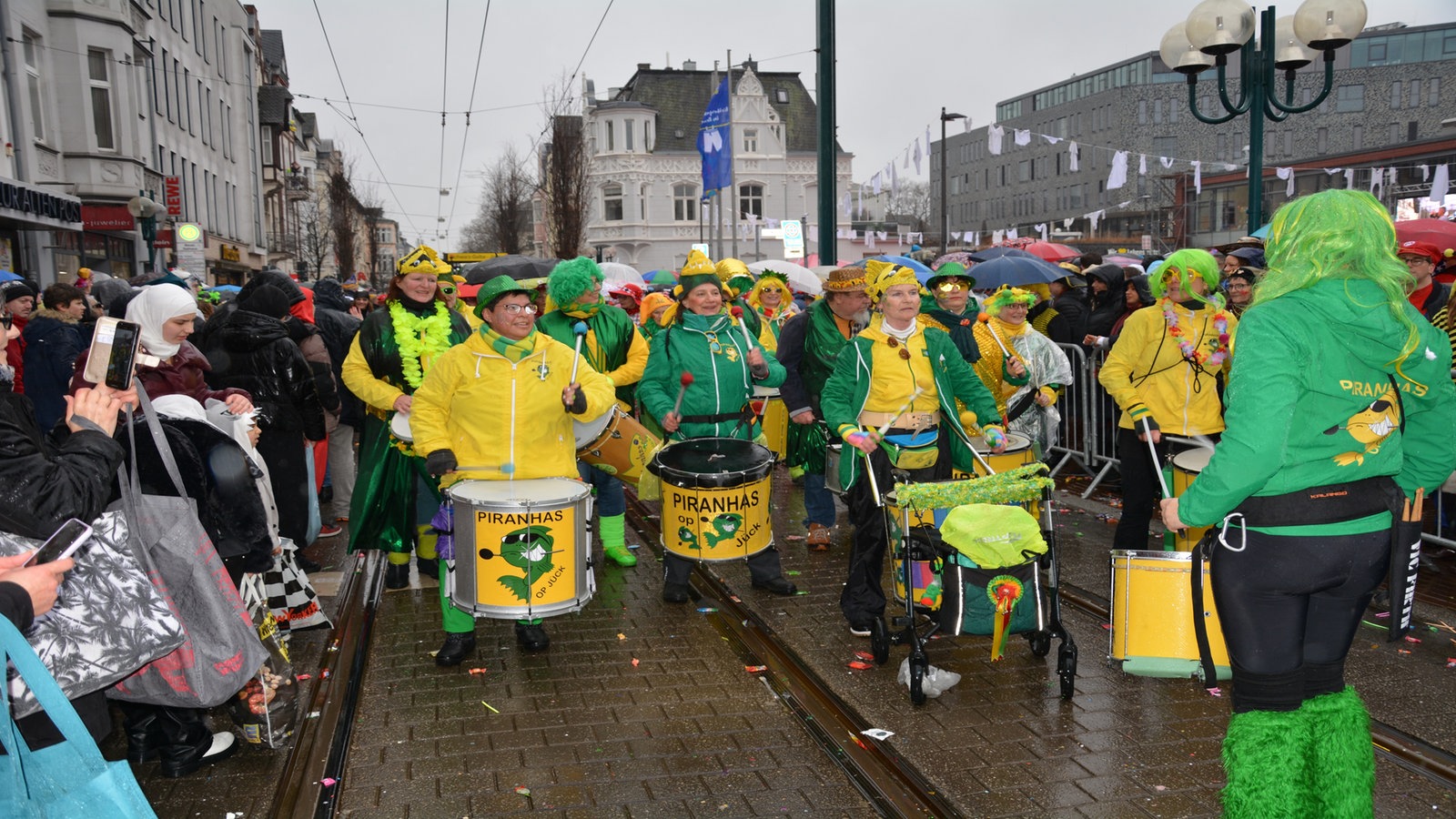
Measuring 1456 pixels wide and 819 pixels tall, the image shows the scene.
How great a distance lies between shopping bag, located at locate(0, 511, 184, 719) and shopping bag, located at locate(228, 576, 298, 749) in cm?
124

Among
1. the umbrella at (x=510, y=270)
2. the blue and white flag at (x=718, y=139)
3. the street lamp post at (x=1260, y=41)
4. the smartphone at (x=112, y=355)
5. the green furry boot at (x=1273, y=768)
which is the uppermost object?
the blue and white flag at (x=718, y=139)

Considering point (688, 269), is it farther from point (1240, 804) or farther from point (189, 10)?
point (189, 10)

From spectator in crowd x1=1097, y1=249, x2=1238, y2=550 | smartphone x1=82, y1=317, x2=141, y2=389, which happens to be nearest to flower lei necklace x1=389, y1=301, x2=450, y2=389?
smartphone x1=82, y1=317, x2=141, y2=389

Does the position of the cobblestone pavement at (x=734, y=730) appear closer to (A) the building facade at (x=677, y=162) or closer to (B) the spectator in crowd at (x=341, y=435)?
(B) the spectator in crowd at (x=341, y=435)

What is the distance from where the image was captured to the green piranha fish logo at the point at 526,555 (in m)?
5.01

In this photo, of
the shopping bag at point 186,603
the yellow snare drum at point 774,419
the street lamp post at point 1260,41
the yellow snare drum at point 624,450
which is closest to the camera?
the shopping bag at point 186,603

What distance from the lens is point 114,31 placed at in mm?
23219

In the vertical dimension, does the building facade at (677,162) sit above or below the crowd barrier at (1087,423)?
above

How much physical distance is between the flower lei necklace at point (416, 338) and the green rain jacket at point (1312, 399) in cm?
474

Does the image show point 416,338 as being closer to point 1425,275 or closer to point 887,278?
point 887,278

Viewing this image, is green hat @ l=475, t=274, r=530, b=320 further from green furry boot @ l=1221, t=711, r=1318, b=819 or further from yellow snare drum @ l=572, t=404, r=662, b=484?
green furry boot @ l=1221, t=711, r=1318, b=819

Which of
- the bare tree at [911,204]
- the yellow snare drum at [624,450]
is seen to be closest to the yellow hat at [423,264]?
the yellow snare drum at [624,450]

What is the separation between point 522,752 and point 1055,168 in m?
81.4

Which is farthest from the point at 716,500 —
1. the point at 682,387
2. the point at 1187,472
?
the point at 1187,472
